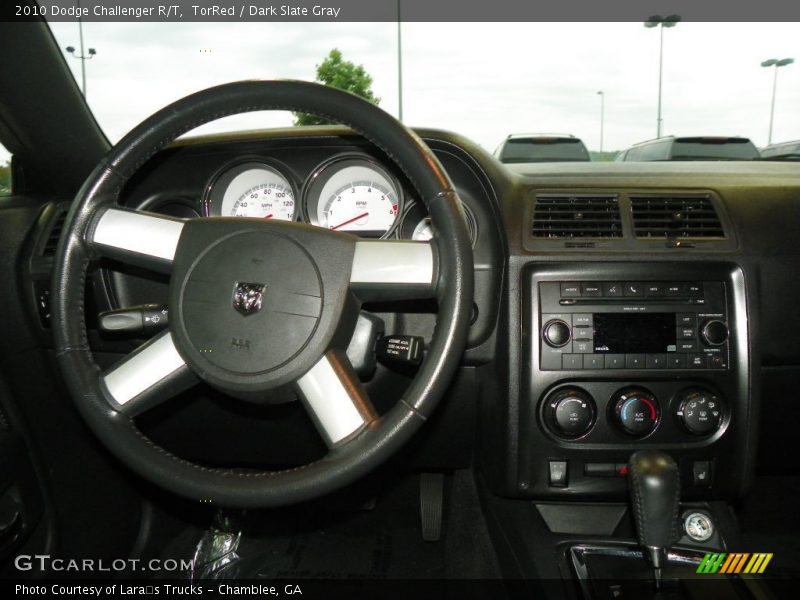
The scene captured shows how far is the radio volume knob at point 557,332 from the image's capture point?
1974 millimetres

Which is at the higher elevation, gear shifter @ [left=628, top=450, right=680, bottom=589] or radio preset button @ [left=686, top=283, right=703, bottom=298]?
radio preset button @ [left=686, top=283, right=703, bottom=298]

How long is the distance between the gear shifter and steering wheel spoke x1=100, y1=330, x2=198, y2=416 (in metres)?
1.09

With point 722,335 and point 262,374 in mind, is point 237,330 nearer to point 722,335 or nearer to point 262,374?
point 262,374

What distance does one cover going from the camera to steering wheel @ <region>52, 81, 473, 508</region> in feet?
4.56

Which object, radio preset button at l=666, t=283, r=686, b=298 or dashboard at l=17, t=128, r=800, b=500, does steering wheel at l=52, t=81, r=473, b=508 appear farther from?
radio preset button at l=666, t=283, r=686, b=298

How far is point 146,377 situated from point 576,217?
124cm

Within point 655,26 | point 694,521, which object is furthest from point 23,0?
point 694,521

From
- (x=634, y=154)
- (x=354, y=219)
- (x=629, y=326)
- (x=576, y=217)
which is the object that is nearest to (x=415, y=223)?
(x=354, y=219)

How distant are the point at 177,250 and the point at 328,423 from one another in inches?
18.9

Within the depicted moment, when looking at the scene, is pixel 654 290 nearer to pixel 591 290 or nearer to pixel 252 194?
pixel 591 290

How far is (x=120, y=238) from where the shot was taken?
1503mm

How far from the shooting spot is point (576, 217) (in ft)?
6.75

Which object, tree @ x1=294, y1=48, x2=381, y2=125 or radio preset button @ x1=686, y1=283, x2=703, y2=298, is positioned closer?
tree @ x1=294, y1=48, x2=381, y2=125

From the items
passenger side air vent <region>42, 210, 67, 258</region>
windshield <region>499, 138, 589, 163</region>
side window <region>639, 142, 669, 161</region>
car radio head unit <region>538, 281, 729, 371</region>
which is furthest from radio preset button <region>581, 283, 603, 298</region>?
passenger side air vent <region>42, 210, 67, 258</region>
